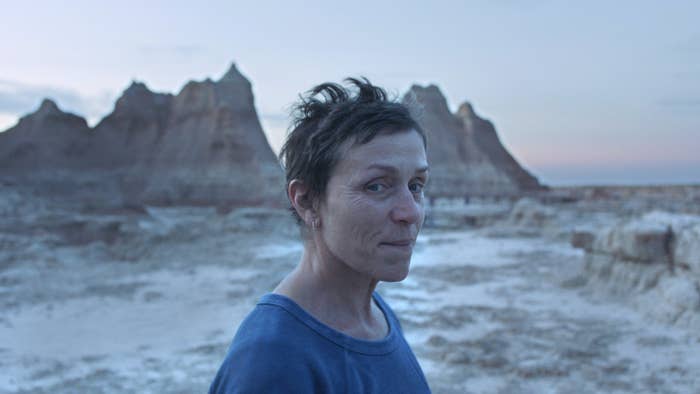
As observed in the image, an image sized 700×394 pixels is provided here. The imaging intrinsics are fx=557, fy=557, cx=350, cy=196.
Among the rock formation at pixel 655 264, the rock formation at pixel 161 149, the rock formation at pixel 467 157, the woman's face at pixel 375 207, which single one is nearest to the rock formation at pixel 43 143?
Answer: the rock formation at pixel 161 149

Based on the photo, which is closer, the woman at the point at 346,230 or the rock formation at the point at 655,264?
the woman at the point at 346,230

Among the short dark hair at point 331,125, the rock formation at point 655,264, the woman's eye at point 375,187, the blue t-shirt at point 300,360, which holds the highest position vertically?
the short dark hair at point 331,125

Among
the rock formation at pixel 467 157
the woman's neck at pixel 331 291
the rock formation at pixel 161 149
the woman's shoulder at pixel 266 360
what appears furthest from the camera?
the rock formation at pixel 467 157

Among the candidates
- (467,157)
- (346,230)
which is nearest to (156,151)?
(467,157)

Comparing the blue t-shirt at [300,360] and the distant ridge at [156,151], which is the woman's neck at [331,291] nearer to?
the blue t-shirt at [300,360]

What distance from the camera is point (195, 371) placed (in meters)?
7.00

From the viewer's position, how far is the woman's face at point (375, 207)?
1.38 metres

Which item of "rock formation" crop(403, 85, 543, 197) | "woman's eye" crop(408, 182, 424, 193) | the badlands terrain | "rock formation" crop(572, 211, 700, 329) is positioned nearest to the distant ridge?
"rock formation" crop(403, 85, 543, 197)

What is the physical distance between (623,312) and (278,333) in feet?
30.3

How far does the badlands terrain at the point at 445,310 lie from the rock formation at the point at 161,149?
64.1 feet

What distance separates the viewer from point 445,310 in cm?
964

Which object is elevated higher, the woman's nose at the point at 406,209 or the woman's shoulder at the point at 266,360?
the woman's nose at the point at 406,209

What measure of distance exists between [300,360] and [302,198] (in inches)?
17.2

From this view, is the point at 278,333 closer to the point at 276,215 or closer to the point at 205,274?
the point at 205,274
